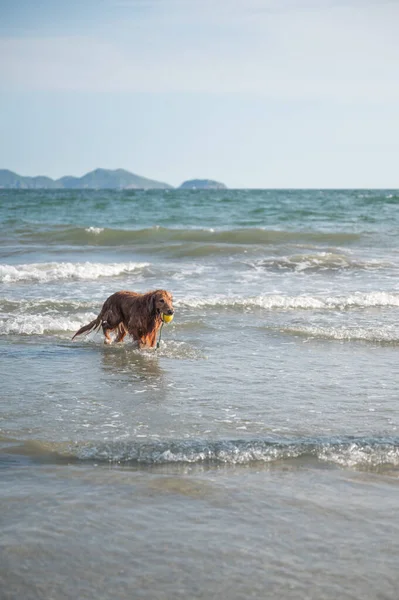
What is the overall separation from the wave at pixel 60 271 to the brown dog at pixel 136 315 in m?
5.62

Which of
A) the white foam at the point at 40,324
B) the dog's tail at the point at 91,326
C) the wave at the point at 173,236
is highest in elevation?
the wave at the point at 173,236

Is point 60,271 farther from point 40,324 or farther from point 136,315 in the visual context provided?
point 136,315

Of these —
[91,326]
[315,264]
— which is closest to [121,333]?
[91,326]

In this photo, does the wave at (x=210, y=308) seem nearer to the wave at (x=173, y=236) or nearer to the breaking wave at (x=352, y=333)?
the breaking wave at (x=352, y=333)

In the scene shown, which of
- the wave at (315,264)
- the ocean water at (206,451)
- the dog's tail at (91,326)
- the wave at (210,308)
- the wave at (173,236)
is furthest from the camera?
the wave at (173,236)

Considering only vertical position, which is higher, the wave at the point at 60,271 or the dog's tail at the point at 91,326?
the wave at the point at 60,271

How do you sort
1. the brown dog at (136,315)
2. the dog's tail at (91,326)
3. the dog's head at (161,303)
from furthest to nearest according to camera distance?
the dog's tail at (91,326)
the brown dog at (136,315)
the dog's head at (161,303)

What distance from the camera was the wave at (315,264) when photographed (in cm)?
1698

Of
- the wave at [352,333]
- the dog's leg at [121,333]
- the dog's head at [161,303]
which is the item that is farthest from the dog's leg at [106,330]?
the wave at [352,333]

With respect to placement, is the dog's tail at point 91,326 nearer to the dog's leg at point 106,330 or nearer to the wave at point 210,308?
the dog's leg at point 106,330

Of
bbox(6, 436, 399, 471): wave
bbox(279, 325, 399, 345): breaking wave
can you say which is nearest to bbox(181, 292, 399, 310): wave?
bbox(279, 325, 399, 345): breaking wave

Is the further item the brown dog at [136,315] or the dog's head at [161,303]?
the brown dog at [136,315]

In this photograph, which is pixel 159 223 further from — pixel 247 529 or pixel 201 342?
pixel 247 529

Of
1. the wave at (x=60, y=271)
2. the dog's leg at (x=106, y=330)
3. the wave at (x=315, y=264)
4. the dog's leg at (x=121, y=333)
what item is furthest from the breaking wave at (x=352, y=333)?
the wave at (x=315, y=264)
